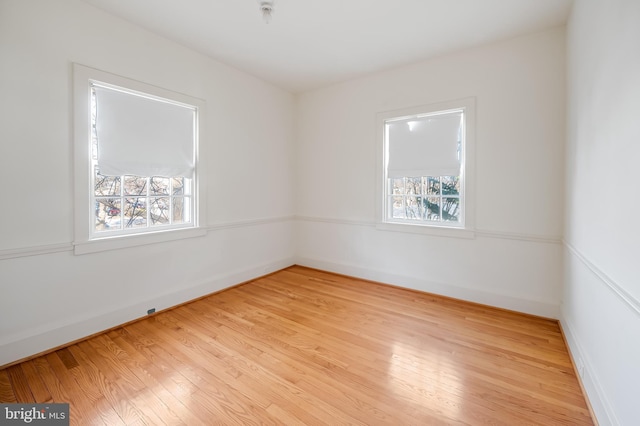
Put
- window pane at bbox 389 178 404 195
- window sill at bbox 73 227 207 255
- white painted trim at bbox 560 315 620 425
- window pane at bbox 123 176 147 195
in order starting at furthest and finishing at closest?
window pane at bbox 389 178 404 195, window pane at bbox 123 176 147 195, window sill at bbox 73 227 207 255, white painted trim at bbox 560 315 620 425

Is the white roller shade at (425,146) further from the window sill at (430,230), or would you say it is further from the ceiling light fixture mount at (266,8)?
the ceiling light fixture mount at (266,8)

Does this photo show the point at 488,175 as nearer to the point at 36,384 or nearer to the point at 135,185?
the point at 135,185

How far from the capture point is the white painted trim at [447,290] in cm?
283

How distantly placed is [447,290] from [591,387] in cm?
168

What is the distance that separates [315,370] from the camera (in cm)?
200

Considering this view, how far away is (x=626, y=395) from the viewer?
127 cm

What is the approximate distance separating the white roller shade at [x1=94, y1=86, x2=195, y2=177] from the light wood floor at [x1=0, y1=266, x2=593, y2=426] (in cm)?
157

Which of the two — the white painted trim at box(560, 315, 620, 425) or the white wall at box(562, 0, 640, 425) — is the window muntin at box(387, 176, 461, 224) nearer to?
the white wall at box(562, 0, 640, 425)

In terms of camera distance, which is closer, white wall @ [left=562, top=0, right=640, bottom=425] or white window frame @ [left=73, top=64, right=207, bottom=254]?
white wall @ [left=562, top=0, right=640, bottom=425]

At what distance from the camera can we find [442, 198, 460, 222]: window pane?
3.36m

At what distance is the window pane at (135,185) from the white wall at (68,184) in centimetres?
47

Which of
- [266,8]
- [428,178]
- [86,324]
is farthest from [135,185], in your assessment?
[428,178]

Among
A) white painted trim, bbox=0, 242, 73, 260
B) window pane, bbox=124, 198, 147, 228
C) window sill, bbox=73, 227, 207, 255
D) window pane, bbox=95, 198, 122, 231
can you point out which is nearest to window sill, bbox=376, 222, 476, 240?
window sill, bbox=73, 227, 207, 255

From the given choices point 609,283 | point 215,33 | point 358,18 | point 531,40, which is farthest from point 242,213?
point 531,40
